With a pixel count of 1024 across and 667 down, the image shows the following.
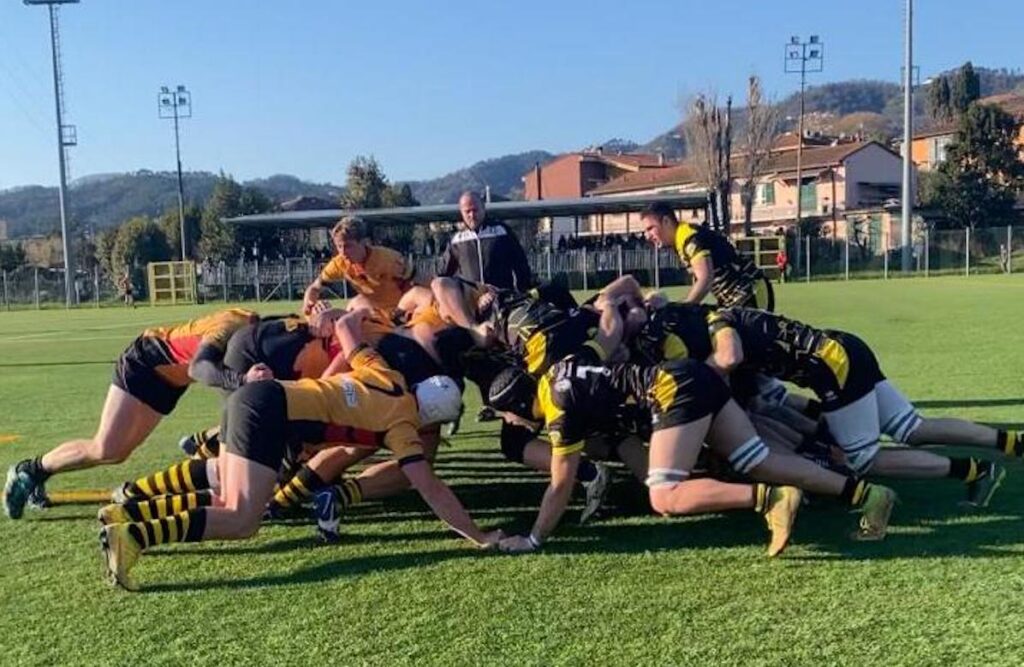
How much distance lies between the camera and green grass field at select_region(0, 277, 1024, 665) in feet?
12.1

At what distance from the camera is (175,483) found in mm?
5746

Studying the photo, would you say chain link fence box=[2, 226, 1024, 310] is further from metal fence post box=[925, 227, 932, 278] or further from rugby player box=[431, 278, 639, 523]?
rugby player box=[431, 278, 639, 523]

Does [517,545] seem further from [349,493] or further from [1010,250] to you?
[1010,250]

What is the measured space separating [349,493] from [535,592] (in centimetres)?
180

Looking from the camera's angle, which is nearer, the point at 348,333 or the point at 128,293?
the point at 348,333

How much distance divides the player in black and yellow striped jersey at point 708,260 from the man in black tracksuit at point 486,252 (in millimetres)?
1269

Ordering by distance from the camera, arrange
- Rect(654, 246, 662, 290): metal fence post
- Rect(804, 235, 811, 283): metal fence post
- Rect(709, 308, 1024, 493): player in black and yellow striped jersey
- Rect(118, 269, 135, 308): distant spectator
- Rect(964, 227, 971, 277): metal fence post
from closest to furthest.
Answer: Rect(709, 308, 1024, 493): player in black and yellow striped jersey → Rect(654, 246, 662, 290): metal fence post → Rect(964, 227, 971, 277): metal fence post → Rect(804, 235, 811, 283): metal fence post → Rect(118, 269, 135, 308): distant spectator

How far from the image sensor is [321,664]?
12.0 feet

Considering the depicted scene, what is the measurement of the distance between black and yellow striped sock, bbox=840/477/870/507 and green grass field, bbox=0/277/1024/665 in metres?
0.21

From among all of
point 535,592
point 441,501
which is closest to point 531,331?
point 441,501

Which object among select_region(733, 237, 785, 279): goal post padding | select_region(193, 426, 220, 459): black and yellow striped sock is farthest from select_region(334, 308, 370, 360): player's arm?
select_region(733, 237, 785, 279): goal post padding

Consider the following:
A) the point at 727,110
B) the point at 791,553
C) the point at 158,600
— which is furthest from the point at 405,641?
the point at 727,110

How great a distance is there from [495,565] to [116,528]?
69.9 inches

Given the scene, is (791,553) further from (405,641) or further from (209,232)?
(209,232)
